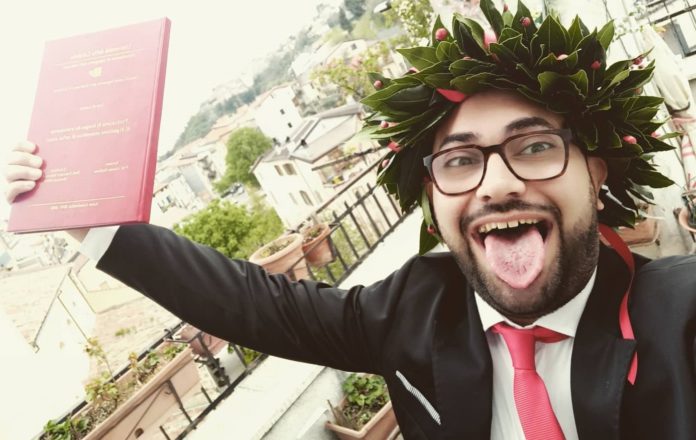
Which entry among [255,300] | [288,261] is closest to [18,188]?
[255,300]

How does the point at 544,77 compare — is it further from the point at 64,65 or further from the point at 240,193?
the point at 240,193

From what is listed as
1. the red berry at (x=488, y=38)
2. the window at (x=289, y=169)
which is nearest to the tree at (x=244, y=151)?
the window at (x=289, y=169)

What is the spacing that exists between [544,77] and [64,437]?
10.4ft

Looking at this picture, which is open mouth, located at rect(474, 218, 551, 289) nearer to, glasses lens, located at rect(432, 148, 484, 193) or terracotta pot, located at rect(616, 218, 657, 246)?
glasses lens, located at rect(432, 148, 484, 193)

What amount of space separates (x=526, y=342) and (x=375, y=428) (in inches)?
68.0

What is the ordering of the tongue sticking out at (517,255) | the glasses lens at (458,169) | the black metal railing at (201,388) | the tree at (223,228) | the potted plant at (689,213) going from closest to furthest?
1. the tongue sticking out at (517,255)
2. the glasses lens at (458,169)
3. the black metal railing at (201,388)
4. the potted plant at (689,213)
5. the tree at (223,228)

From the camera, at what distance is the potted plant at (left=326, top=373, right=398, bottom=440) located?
262cm

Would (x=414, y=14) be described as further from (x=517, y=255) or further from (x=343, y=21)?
(x=343, y=21)

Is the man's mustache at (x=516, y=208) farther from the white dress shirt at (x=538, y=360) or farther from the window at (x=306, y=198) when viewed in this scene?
the window at (x=306, y=198)

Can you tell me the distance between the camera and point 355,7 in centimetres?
5762

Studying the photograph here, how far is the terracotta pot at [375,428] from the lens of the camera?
101 inches

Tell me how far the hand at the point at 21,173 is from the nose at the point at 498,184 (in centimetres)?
129

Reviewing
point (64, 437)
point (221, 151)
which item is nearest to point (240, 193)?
point (221, 151)

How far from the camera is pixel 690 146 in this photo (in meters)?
3.37
